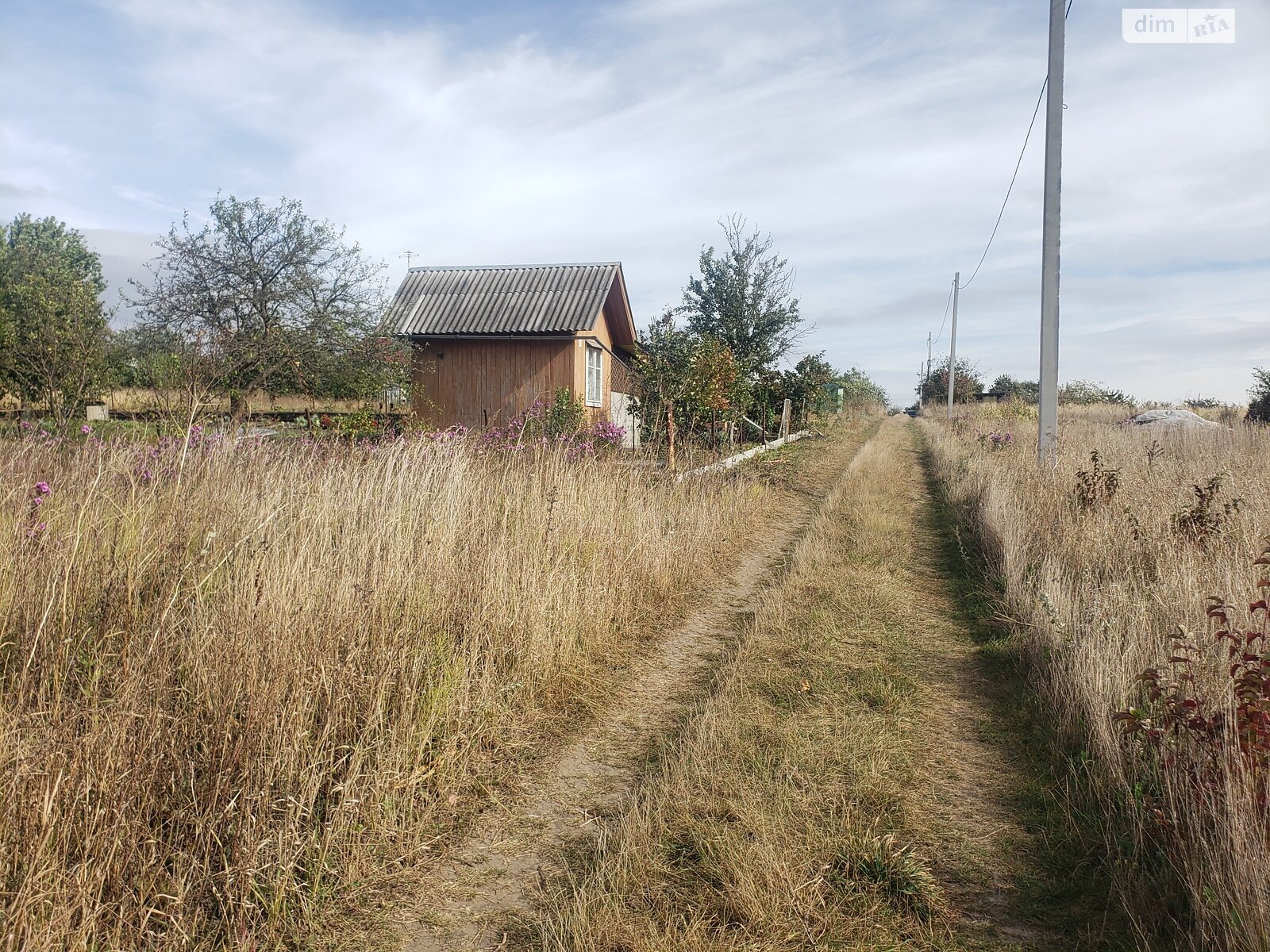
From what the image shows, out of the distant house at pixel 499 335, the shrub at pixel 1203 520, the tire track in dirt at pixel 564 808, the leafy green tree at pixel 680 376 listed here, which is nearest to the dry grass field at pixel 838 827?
the tire track in dirt at pixel 564 808

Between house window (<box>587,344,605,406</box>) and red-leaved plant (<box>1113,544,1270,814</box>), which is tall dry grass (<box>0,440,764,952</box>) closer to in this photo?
red-leaved plant (<box>1113,544,1270,814</box>)

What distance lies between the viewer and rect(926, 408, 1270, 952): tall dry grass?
7.65 ft

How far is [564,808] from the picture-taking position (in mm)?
3248

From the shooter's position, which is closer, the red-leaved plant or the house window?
the red-leaved plant

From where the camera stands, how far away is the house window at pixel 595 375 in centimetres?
1975

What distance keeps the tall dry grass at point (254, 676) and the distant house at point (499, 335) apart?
13295 mm

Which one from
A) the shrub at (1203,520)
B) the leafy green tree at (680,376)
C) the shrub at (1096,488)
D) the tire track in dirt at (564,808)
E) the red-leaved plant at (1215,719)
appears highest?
the leafy green tree at (680,376)

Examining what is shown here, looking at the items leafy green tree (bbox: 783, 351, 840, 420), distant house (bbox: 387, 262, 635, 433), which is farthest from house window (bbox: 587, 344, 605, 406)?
leafy green tree (bbox: 783, 351, 840, 420)

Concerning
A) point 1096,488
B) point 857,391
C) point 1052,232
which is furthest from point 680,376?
point 857,391

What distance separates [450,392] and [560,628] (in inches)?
624

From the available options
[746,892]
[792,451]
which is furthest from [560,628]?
[792,451]

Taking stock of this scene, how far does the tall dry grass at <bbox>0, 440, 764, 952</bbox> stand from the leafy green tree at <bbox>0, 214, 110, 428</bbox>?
1.44 metres

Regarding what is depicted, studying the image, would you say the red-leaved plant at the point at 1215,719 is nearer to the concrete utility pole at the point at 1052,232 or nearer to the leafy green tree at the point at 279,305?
the concrete utility pole at the point at 1052,232

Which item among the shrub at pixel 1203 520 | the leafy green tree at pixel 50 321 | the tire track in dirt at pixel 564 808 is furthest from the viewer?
the leafy green tree at pixel 50 321
